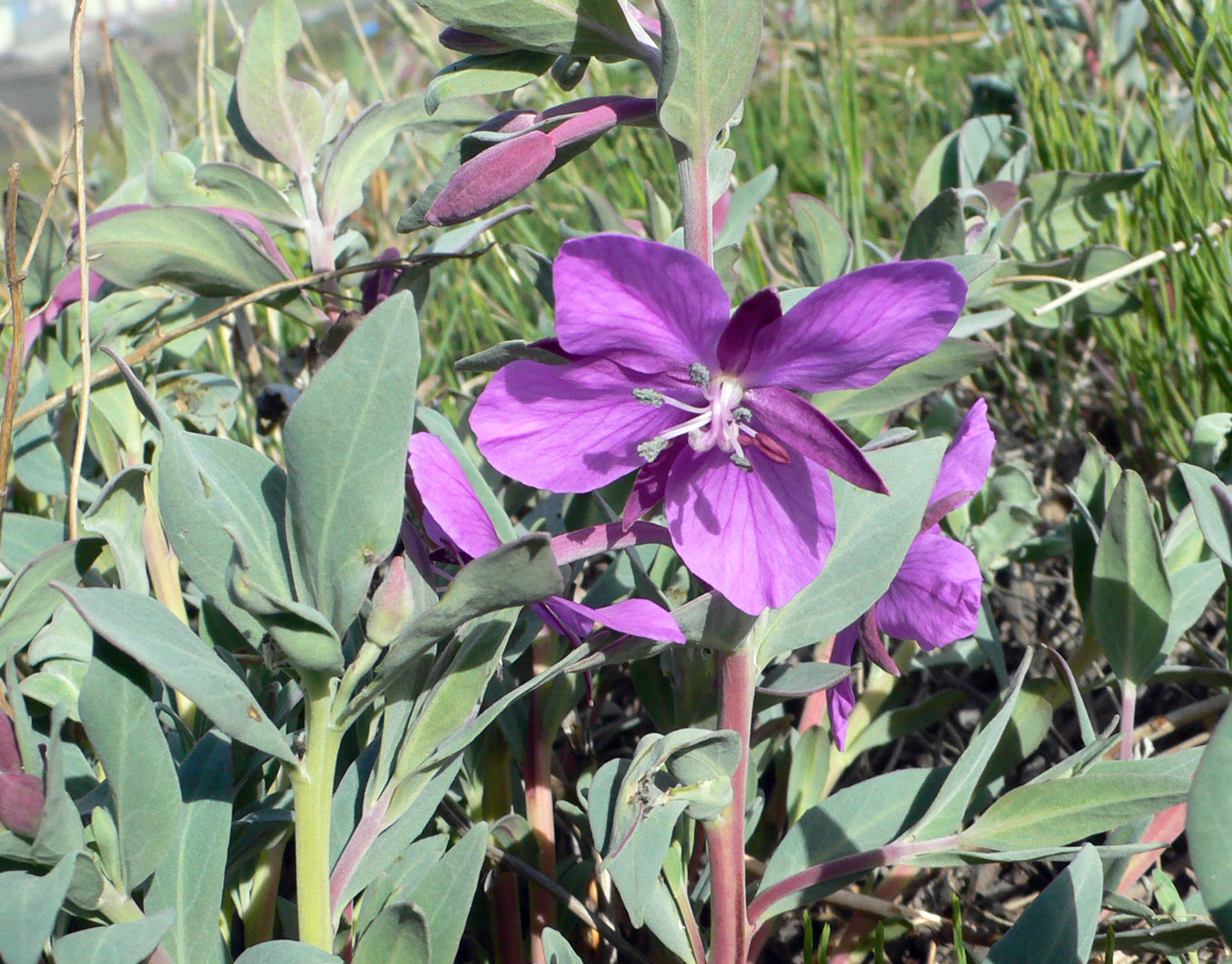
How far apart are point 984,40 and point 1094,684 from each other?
223cm

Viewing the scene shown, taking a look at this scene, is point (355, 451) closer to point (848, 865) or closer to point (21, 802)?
point (21, 802)

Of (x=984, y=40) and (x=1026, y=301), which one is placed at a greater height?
(x=984, y=40)

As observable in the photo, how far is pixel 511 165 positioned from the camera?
81 centimetres

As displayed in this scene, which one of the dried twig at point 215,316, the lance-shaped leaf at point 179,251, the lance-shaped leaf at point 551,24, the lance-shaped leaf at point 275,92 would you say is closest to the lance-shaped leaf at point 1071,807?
the lance-shaped leaf at point 551,24

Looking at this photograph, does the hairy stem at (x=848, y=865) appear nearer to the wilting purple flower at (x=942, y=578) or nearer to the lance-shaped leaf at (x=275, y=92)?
the wilting purple flower at (x=942, y=578)

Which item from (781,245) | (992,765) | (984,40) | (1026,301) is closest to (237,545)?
(992,765)

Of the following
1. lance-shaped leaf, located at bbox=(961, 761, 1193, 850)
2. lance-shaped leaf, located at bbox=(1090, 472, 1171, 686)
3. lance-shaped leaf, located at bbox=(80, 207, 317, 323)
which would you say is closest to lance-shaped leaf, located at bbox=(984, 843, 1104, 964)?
lance-shaped leaf, located at bbox=(961, 761, 1193, 850)

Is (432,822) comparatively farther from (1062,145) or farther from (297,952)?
(1062,145)

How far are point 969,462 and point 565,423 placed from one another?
1.22ft

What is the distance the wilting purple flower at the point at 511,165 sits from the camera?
2.65 feet

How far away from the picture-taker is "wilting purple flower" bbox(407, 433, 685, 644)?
792mm

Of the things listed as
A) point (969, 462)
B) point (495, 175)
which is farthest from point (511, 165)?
point (969, 462)

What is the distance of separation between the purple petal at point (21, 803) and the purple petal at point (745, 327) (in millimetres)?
582

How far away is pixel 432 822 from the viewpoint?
1233 mm
